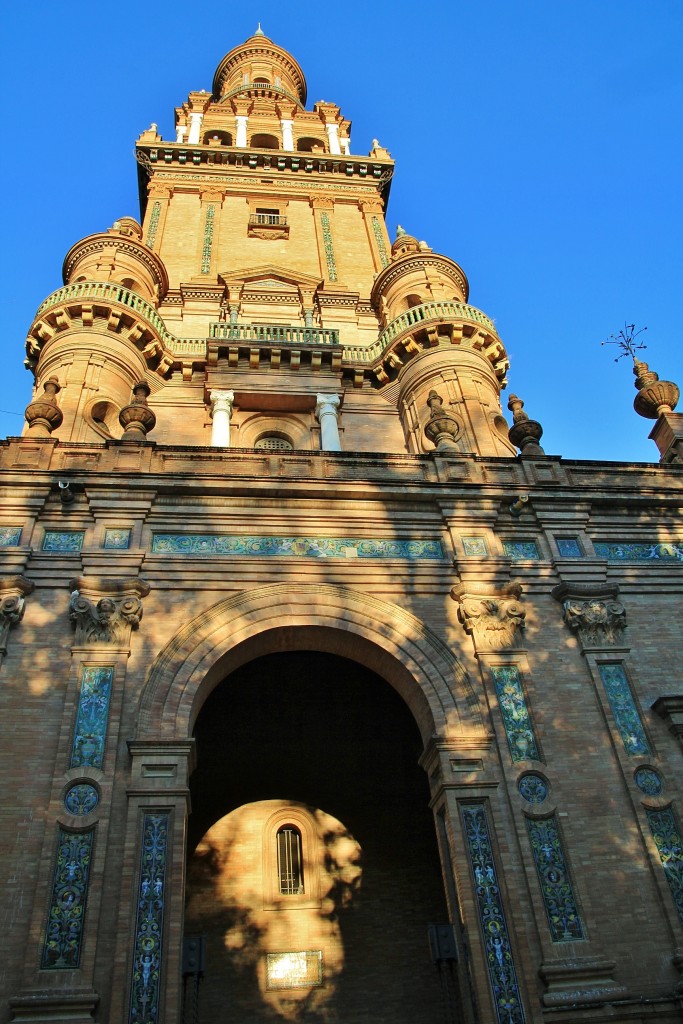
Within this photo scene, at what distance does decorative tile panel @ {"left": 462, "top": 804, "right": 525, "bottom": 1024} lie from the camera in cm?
991

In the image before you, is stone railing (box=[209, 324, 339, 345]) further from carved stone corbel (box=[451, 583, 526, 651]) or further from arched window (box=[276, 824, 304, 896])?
arched window (box=[276, 824, 304, 896])

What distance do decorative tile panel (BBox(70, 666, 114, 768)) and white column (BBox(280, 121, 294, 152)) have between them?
30.0 m

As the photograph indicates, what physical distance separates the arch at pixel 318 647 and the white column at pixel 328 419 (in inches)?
285

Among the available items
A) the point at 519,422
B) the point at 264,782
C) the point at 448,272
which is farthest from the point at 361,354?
the point at 264,782

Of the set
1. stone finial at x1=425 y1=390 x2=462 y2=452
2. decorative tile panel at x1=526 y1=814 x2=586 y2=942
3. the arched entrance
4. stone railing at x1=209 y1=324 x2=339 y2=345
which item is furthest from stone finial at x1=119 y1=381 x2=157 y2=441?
decorative tile panel at x1=526 y1=814 x2=586 y2=942

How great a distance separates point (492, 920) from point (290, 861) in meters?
5.64

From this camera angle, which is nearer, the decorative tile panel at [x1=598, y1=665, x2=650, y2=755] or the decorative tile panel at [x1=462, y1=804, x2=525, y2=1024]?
the decorative tile panel at [x1=462, y1=804, x2=525, y2=1024]

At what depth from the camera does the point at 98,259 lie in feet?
76.8

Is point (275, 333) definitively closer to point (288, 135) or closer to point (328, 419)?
point (328, 419)

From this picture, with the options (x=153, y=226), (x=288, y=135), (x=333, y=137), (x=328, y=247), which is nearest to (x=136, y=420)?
(x=328, y=247)

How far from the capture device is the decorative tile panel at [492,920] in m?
9.91

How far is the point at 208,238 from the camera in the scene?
92.8 ft

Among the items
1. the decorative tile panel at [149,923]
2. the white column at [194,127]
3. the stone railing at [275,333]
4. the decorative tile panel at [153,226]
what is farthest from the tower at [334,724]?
the white column at [194,127]

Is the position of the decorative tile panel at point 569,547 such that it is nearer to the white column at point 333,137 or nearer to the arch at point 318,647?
the arch at point 318,647
